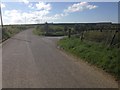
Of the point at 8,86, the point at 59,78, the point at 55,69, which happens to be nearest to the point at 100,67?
the point at 55,69

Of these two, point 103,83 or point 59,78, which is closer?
point 103,83

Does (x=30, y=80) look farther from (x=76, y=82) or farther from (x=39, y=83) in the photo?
(x=76, y=82)

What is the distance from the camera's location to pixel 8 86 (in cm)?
798

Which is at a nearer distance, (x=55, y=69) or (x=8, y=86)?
(x=8, y=86)

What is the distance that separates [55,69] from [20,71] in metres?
1.50

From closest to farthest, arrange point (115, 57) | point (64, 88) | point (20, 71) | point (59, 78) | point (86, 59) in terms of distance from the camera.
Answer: point (64, 88) → point (59, 78) → point (20, 71) → point (115, 57) → point (86, 59)

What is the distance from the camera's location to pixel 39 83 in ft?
27.2

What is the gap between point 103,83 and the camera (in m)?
8.30

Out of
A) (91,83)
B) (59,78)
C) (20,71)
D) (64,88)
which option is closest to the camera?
(64,88)

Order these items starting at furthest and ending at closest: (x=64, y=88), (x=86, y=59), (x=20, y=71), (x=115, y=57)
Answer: (x=86, y=59)
(x=115, y=57)
(x=20, y=71)
(x=64, y=88)

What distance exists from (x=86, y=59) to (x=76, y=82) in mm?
5080

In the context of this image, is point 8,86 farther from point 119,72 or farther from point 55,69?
point 119,72

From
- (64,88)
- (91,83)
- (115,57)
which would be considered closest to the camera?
(64,88)

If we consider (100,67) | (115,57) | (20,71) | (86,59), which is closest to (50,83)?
(20,71)
